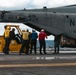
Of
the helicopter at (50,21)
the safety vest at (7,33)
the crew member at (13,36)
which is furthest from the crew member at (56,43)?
the safety vest at (7,33)

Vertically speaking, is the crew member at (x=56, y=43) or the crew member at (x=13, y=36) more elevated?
the crew member at (x=13, y=36)

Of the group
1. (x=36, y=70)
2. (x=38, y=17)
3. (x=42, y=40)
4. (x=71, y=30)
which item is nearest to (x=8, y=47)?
(x=42, y=40)

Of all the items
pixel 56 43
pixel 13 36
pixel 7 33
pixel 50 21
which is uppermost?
pixel 50 21

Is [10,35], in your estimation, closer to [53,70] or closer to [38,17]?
[38,17]

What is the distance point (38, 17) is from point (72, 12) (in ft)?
9.59

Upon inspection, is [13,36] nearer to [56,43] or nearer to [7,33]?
[7,33]

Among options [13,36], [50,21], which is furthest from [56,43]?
[13,36]

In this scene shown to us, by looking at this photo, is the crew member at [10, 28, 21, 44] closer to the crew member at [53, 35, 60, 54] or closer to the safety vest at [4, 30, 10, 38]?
the safety vest at [4, 30, 10, 38]

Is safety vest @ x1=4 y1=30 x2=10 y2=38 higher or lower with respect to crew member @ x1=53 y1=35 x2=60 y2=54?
higher

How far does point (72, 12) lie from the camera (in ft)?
81.8

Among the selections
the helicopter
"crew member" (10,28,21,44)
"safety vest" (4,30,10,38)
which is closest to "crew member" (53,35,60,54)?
the helicopter

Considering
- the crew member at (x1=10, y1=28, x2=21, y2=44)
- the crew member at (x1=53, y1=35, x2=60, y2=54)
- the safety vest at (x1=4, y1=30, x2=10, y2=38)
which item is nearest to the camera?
the safety vest at (x1=4, y1=30, x2=10, y2=38)

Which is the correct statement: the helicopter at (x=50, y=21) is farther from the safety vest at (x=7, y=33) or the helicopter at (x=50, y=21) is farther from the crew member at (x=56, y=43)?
the safety vest at (x=7, y=33)

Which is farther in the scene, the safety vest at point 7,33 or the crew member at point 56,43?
the crew member at point 56,43
